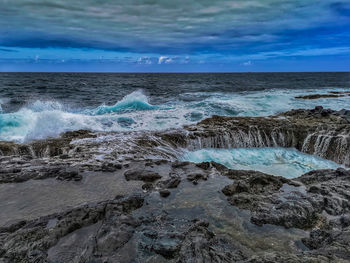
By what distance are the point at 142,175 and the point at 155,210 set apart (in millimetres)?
1712

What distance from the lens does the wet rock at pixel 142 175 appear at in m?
6.49

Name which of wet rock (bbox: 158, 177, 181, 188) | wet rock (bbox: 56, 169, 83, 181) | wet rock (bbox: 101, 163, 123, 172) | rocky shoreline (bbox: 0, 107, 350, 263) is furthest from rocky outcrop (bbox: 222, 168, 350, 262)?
wet rock (bbox: 56, 169, 83, 181)

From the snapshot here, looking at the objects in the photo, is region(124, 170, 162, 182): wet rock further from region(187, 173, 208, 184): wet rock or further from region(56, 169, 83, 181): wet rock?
region(56, 169, 83, 181): wet rock

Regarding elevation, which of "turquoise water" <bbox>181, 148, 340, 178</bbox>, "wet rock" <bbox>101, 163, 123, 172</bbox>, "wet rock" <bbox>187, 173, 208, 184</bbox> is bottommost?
"turquoise water" <bbox>181, 148, 340, 178</bbox>

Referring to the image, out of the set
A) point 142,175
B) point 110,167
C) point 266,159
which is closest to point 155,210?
point 142,175

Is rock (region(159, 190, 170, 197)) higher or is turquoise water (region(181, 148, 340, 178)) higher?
rock (region(159, 190, 170, 197))

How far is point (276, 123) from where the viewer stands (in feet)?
40.6

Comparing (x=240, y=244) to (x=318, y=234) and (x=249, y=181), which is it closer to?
(x=318, y=234)

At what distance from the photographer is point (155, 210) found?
16.2 ft

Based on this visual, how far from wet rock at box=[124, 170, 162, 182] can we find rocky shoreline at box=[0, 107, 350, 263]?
28mm

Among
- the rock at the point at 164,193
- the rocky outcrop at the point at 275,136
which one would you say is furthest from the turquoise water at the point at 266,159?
the rock at the point at 164,193

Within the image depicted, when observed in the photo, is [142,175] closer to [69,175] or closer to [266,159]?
[69,175]

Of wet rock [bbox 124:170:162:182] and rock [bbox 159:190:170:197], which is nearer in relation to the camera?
rock [bbox 159:190:170:197]

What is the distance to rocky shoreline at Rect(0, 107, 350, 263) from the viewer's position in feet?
12.1
